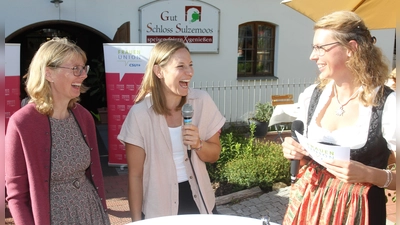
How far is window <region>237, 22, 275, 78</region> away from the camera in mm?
11008

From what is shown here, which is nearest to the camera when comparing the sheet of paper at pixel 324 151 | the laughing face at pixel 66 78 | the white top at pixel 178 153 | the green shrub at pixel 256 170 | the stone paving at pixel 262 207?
the sheet of paper at pixel 324 151

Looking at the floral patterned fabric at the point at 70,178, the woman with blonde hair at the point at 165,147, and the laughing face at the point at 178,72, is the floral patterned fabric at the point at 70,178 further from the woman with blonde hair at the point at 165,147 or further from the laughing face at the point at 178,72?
the laughing face at the point at 178,72

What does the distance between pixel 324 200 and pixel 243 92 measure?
8.83m

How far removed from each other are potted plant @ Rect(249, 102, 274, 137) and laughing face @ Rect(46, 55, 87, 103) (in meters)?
7.48

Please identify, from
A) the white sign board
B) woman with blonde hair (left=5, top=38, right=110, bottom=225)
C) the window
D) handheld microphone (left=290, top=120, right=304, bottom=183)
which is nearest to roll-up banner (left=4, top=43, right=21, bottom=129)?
woman with blonde hair (left=5, top=38, right=110, bottom=225)

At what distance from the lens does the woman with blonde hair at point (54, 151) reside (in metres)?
2.10

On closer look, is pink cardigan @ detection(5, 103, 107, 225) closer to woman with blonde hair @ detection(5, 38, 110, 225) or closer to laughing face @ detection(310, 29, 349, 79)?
woman with blonde hair @ detection(5, 38, 110, 225)

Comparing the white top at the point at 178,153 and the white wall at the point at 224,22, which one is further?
the white wall at the point at 224,22

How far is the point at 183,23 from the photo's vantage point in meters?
9.90

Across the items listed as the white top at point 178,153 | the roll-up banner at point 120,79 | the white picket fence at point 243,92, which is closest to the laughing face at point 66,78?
the white top at point 178,153

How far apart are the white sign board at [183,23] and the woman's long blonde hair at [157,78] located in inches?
288

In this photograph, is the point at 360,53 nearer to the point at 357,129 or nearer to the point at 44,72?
the point at 357,129

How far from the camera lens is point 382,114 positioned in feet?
6.23

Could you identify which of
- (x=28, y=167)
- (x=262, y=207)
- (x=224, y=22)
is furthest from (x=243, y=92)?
(x=28, y=167)
